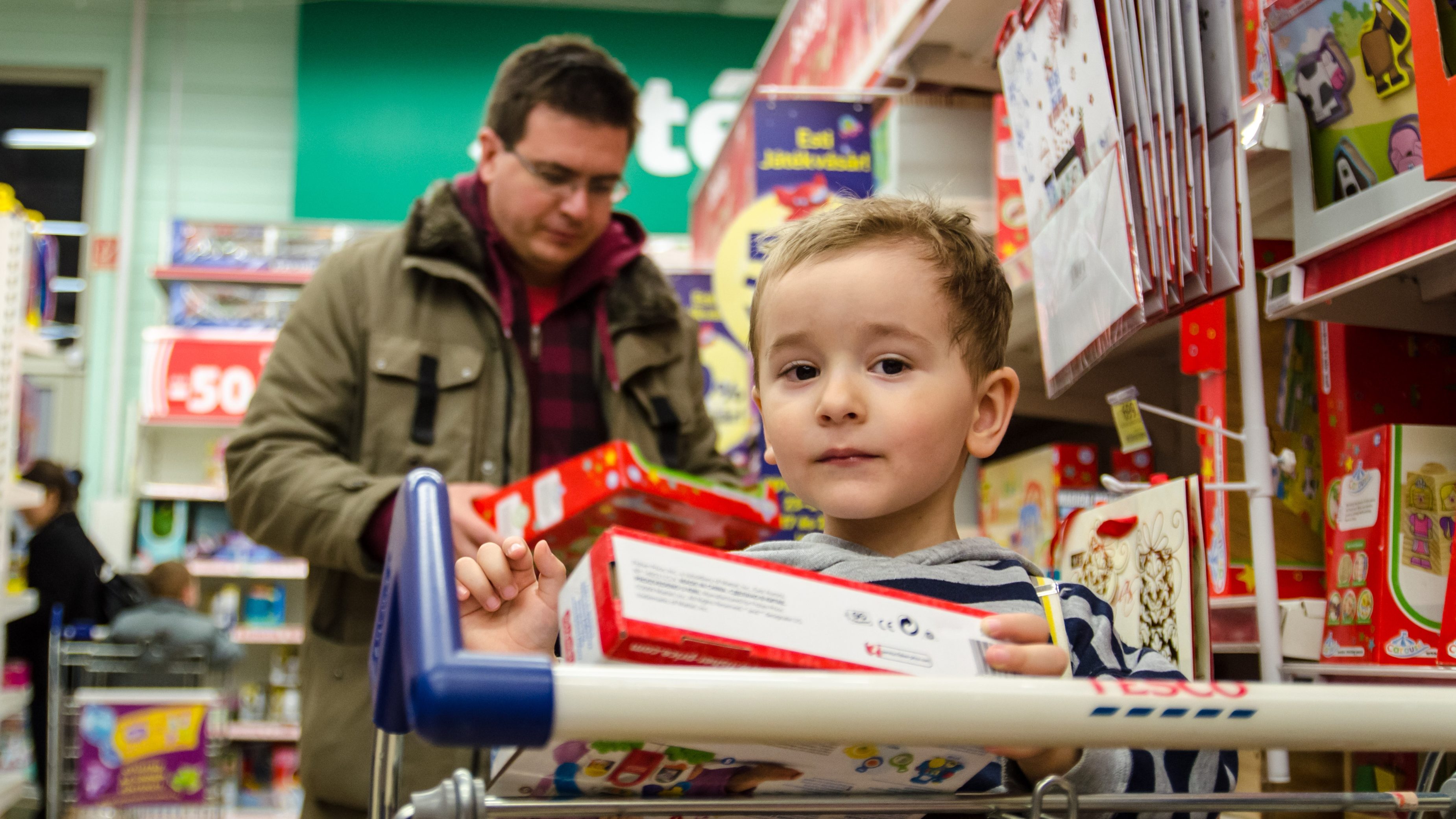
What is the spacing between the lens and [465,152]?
25.1 feet

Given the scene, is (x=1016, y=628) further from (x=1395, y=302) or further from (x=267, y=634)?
(x=267, y=634)

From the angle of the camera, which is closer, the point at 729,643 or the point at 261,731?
the point at 729,643

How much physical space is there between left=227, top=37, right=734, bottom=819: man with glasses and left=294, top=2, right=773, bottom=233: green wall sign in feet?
17.4

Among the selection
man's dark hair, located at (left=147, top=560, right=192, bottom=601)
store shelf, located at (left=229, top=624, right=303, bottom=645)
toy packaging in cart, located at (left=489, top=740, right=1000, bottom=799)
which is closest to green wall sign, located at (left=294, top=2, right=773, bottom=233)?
store shelf, located at (left=229, top=624, right=303, bottom=645)

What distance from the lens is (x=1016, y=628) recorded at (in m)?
0.70

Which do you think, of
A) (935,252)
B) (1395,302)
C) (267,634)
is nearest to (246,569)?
(267,634)

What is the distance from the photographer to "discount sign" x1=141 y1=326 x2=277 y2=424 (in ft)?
20.9

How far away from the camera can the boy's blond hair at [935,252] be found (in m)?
1.06

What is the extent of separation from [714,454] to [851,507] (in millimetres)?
1419

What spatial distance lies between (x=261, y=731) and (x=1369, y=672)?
612cm

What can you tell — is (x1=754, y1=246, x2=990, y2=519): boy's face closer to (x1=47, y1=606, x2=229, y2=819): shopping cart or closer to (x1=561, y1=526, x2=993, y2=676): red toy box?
(x1=561, y1=526, x2=993, y2=676): red toy box

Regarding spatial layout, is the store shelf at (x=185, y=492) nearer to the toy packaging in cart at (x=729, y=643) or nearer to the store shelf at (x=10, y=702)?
the store shelf at (x=10, y=702)

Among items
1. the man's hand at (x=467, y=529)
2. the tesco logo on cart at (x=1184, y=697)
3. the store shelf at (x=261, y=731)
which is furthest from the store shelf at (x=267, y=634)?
the tesco logo on cart at (x=1184, y=697)

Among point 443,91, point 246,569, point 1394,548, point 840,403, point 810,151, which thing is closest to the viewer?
point 840,403
